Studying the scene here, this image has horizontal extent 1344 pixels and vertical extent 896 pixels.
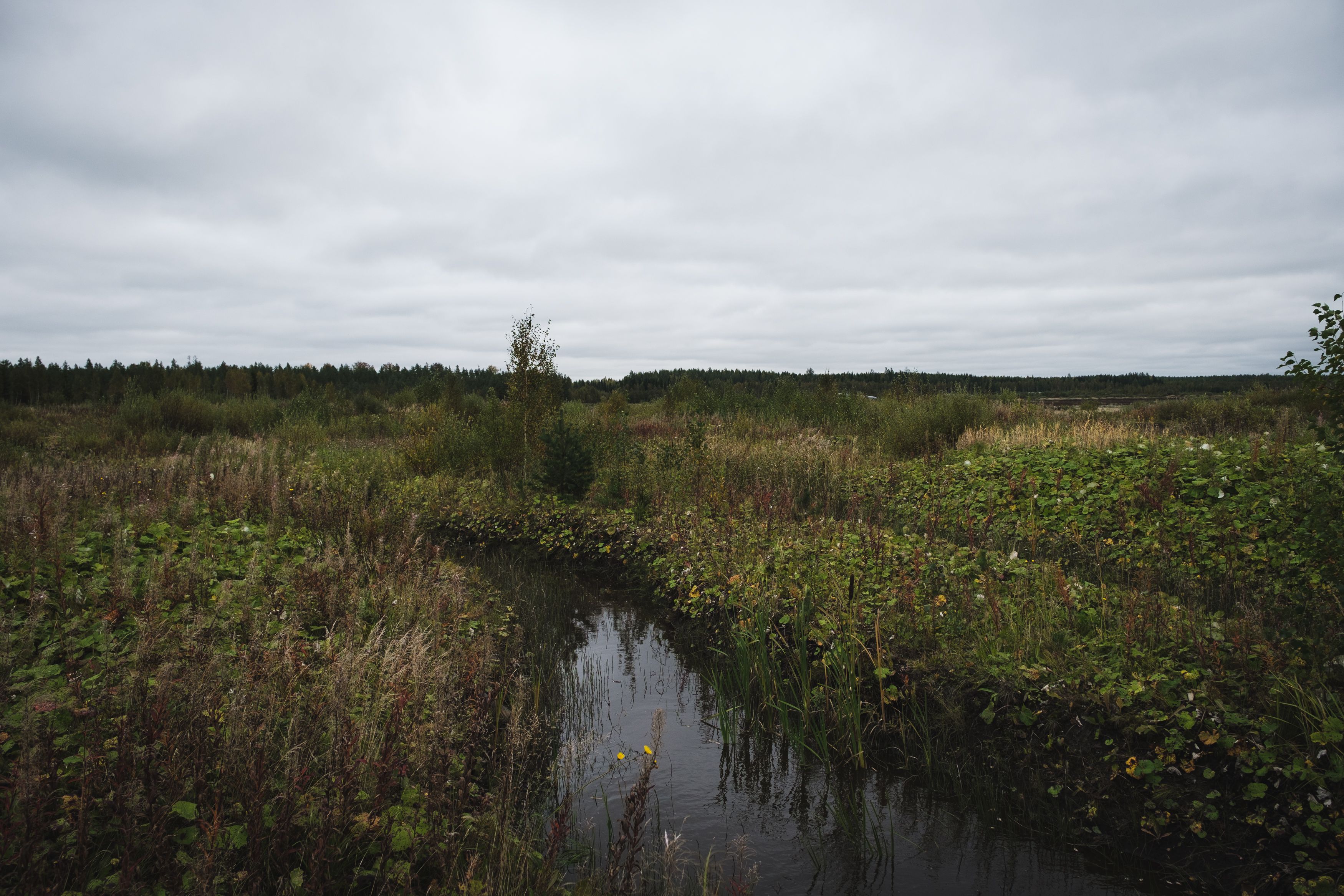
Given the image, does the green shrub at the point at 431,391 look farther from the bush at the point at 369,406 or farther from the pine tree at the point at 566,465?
the pine tree at the point at 566,465

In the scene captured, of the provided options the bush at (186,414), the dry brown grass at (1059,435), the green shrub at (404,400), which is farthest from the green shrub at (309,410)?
the dry brown grass at (1059,435)

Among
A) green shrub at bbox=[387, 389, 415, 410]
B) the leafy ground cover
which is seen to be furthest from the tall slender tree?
green shrub at bbox=[387, 389, 415, 410]

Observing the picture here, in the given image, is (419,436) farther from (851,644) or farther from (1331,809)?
(1331,809)

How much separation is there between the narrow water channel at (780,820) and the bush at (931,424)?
10296mm

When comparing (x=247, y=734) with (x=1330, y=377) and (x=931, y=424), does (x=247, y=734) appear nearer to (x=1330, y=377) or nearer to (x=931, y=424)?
(x=1330, y=377)

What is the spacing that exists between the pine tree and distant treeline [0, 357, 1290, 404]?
343 cm

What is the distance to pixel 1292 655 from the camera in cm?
352

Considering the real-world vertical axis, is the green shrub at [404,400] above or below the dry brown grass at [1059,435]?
above

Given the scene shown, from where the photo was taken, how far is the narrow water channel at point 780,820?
3256 mm

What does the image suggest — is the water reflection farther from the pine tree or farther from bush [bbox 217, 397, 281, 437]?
bush [bbox 217, 397, 281, 437]

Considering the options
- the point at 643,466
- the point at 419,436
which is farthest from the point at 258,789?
the point at 419,436

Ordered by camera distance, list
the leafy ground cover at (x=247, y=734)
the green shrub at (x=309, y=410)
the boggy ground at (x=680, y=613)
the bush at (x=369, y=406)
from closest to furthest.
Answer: the leafy ground cover at (x=247, y=734) → the boggy ground at (x=680, y=613) → the green shrub at (x=309, y=410) → the bush at (x=369, y=406)

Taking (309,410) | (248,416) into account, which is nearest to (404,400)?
(309,410)

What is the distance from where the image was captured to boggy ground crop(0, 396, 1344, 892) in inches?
97.7
